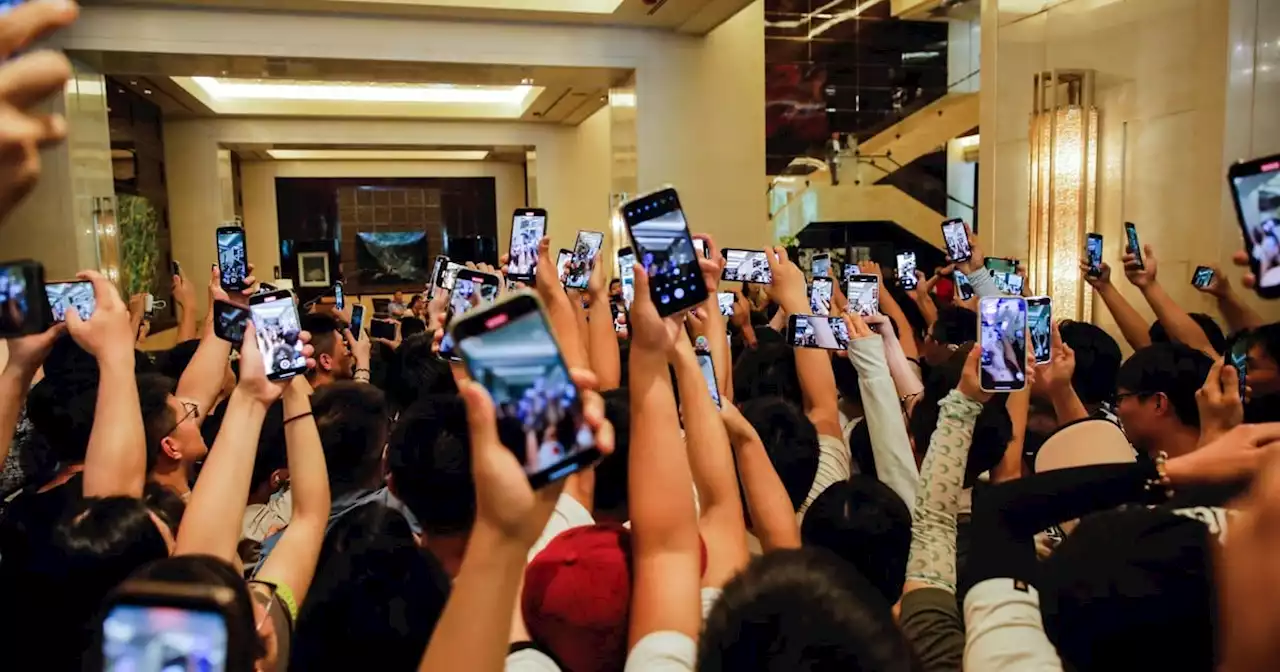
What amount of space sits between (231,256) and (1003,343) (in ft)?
10.8

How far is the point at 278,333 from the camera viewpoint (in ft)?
5.79

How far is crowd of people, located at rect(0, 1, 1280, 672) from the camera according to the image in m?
0.84

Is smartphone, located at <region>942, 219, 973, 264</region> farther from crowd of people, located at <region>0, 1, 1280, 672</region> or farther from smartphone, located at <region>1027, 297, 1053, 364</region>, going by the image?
smartphone, located at <region>1027, 297, 1053, 364</region>

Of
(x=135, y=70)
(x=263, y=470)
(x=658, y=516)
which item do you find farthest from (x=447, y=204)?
(x=658, y=516)

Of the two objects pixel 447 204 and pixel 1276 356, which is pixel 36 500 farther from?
pixel 447 204

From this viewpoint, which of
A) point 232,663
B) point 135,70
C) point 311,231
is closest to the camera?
point 232,663

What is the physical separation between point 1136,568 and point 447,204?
48.1 ft

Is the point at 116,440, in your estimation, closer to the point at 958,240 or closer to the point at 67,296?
the point at 67,296

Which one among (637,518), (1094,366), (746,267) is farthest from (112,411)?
(746,267)

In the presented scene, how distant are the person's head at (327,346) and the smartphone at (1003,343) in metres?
2.55

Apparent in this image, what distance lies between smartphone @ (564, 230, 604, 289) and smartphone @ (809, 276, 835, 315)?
3.00 ft

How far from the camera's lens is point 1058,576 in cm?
96

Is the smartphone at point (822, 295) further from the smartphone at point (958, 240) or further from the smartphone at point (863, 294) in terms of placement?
the smartphone at point (958, 240)

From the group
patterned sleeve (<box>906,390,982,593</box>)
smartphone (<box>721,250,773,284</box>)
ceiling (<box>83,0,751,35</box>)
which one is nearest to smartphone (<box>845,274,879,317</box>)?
smartphone (<box>721,250,773,284</box>)
